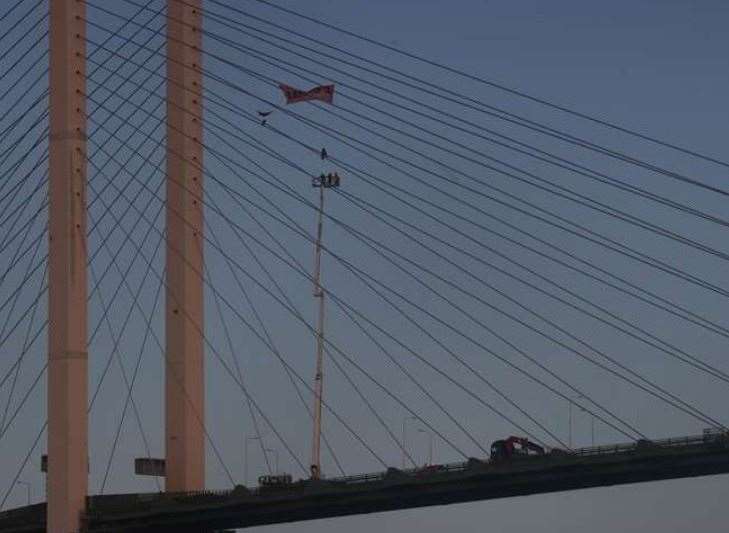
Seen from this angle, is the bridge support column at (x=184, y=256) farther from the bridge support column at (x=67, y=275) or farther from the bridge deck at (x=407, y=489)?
the bridge support column at (x=67, y=275)

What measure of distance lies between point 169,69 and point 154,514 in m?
14.8

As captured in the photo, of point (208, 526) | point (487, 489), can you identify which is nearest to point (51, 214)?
point (208, 526)

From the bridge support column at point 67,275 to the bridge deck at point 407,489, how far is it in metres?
1.42

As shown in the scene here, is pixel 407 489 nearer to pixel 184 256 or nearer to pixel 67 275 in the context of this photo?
pixel 184 256

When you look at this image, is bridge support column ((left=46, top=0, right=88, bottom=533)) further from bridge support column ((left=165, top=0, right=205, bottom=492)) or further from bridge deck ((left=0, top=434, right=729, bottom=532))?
bridge support column ((left=165, top=0, right=205, bottom=492))

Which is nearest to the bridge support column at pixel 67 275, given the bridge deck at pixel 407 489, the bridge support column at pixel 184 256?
the bridge deck at pixel 407 489

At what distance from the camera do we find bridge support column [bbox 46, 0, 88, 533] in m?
72.8

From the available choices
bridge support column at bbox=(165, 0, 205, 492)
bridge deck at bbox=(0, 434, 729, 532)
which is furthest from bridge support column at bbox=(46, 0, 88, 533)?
bridge support column at bbox=(165, 0, 205, 492)

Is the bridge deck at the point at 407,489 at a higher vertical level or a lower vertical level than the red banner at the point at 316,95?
lower

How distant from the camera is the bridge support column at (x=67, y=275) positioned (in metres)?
72.8

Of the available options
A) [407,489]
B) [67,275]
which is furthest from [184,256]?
[407,489]

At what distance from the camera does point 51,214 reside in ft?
243

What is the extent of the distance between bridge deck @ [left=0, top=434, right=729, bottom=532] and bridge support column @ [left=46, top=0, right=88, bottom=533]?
1.42 meters

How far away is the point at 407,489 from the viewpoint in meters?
75.2
